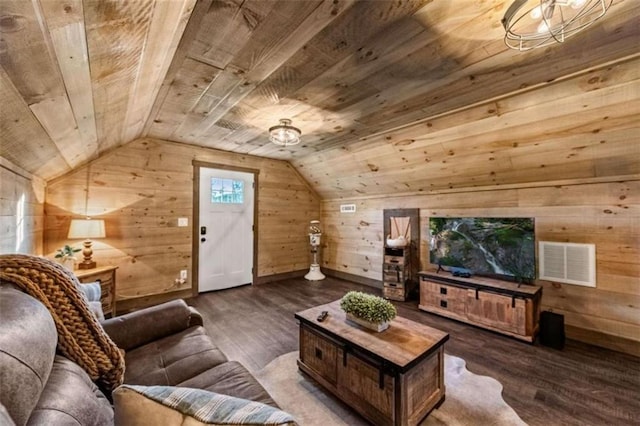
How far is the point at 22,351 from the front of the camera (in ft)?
2.12

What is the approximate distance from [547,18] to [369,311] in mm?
1884

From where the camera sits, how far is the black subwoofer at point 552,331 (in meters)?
2.54

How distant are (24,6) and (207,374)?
5.22 ft

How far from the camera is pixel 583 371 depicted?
2172mm

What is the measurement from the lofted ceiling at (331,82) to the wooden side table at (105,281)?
1.12 metres

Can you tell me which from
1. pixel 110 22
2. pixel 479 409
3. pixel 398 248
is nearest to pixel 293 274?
pixel 398 248

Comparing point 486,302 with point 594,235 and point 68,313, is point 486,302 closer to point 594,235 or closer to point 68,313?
point 594,235

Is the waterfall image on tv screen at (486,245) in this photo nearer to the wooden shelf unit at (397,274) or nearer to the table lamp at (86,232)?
the wooden shelf unit at (397,274)

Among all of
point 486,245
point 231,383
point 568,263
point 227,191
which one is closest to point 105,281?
point 227,191

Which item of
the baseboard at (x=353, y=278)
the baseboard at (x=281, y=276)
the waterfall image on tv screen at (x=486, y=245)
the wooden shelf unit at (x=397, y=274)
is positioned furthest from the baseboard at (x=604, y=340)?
the baseboard at (x=281, y=276)

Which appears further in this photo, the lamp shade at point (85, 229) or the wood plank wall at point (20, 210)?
the lamp shade at point (85, 229)

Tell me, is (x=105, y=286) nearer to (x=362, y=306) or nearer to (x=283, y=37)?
(x=362, y=306)

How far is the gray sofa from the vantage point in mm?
595

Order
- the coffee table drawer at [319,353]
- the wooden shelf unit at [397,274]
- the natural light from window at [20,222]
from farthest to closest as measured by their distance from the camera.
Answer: the wooden shelf unit at [397,274] → the natural light from window at [20,222] → the coffee table drawer at [319,353]
